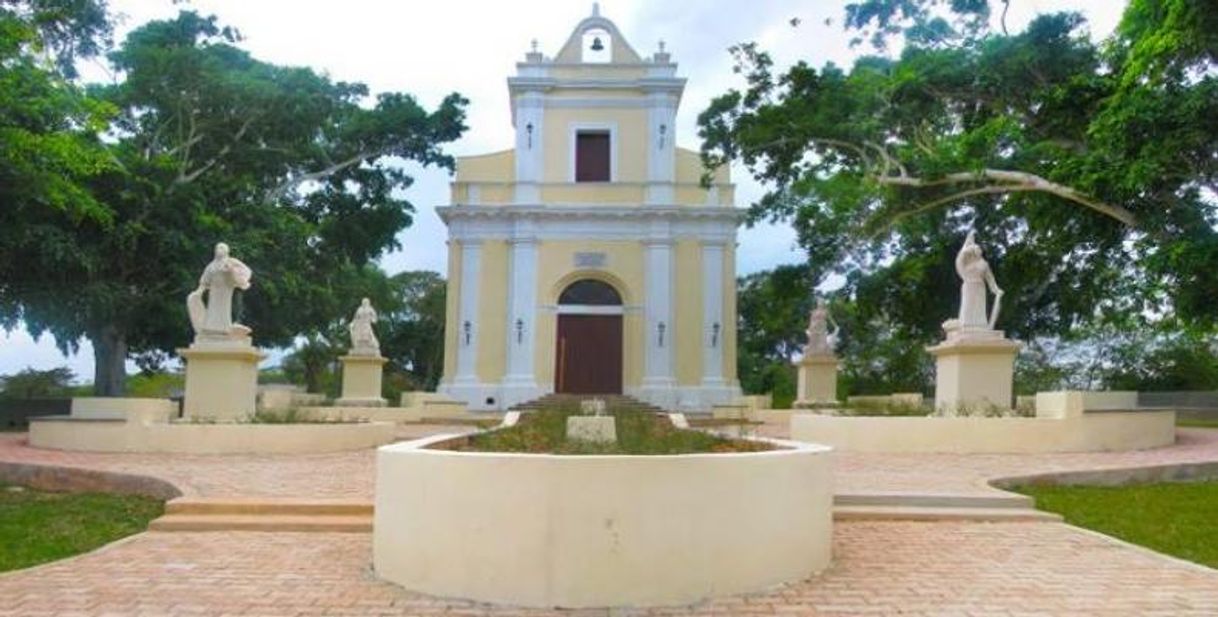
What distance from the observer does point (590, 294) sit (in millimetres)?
28734

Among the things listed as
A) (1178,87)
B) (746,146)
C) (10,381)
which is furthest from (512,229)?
(1178,87)

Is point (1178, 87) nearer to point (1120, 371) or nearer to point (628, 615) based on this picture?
point (628, 615)

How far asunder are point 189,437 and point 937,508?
9.48 meters

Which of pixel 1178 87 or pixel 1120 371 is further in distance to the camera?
pixel 1120 371

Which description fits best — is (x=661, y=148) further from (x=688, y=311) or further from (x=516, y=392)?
(x=516, y=392)

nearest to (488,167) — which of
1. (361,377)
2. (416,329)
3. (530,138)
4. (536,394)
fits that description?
(530,138)

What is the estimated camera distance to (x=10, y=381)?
986 inches

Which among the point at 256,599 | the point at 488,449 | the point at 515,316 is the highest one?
the point at 515,316

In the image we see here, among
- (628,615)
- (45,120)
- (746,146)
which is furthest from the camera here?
(746,146)

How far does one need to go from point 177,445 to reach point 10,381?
14.5 metres

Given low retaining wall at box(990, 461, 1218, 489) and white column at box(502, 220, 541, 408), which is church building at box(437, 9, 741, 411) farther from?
low retaining wall at box(990, 461, 1218, 489)

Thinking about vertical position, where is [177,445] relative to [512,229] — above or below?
below

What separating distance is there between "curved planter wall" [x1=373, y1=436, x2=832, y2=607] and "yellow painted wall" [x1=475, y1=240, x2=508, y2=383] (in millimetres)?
22044

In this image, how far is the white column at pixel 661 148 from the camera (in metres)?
28.6
